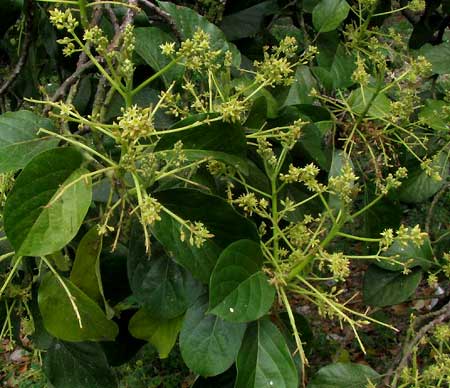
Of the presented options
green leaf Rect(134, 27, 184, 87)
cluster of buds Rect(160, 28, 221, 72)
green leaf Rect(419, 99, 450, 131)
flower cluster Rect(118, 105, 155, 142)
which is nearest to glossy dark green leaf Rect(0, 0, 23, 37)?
green leaf Rect(134, 27, 184, 87)

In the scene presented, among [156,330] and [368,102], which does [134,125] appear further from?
[368,102]

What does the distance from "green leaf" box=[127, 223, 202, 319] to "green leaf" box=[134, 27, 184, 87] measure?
10.2 inches

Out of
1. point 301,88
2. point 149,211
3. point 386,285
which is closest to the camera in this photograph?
point 149,211

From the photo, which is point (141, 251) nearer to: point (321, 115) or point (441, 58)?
point (321, 115)

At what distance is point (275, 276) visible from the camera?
30.9 inches

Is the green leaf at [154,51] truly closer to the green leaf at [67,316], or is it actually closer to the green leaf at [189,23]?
the green leaf at [189,23]

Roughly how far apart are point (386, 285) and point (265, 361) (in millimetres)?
501

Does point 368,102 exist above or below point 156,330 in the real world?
above

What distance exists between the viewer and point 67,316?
2.57ft

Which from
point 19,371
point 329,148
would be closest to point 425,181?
point 329,148

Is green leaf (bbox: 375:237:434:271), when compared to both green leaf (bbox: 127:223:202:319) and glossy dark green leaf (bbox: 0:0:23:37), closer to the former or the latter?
green leaf (bbox: 127:223:202:319)

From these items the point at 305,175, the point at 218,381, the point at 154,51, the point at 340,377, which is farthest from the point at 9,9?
the point at 340,377

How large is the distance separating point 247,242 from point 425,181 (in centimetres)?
67

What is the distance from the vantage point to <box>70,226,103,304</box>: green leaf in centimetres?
76
